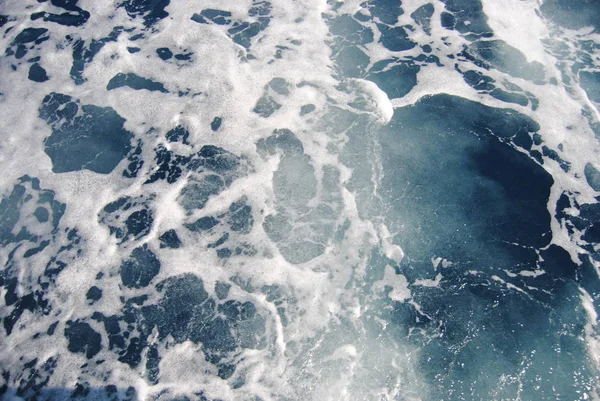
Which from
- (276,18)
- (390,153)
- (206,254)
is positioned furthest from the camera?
(276,18)

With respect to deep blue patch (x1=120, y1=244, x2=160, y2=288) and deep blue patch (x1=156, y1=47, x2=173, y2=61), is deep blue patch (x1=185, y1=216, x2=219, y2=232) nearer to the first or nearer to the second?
deep blue patch (x1=120, y1=244, x2=160, y2=288)

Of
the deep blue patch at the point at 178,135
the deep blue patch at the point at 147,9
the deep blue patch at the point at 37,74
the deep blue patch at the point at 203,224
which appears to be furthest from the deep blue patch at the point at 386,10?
the deep blue patch at the point at 37,74

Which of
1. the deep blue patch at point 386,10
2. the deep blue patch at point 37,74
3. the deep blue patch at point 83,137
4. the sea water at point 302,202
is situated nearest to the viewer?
the sea water at point 302,202

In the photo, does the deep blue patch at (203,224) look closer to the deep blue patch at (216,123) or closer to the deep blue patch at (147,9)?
the deep blue patch at (216,123)

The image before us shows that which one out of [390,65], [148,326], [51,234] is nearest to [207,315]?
[148,326]

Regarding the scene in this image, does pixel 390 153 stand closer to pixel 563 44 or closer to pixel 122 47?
pixel 563 44

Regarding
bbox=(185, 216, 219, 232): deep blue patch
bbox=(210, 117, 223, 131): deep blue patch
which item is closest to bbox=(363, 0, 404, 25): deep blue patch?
bbox=(210, 117, 223, 131): deep blue patch

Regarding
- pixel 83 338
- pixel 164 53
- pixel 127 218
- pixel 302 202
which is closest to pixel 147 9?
pixel 164 53

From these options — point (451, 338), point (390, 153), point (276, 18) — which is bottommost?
point (451, 338)
